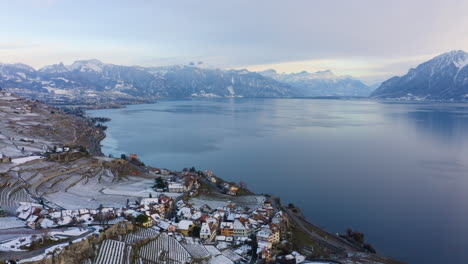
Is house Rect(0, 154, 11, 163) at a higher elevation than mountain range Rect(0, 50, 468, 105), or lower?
lower

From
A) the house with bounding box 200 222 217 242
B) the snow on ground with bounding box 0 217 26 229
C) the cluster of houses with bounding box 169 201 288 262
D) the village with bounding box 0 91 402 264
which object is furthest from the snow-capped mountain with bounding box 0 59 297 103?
the house with bounding box 200 222 217 242

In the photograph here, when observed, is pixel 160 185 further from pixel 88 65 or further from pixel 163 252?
pixel 88 65

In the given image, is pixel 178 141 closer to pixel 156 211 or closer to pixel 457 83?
pixel 156 211

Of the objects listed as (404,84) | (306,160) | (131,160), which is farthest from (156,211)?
(404,84)

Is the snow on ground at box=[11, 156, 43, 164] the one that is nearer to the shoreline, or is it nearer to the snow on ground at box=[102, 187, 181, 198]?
the snow on ground at box=[102, 187, 181, 198]

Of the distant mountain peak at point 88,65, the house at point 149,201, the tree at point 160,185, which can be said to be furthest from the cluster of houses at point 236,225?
the distant mountain peak at point 88,65

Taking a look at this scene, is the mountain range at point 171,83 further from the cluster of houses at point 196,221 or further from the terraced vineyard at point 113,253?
the terraced vineyard at point 113,253

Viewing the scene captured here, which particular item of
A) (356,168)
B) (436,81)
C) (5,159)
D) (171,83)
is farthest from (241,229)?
(171,83)
